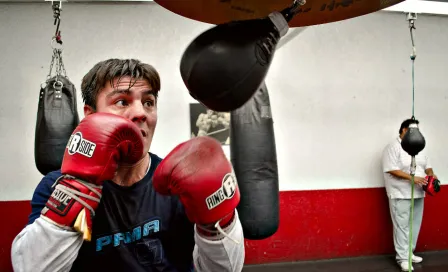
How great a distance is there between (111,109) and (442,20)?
13.8 feet

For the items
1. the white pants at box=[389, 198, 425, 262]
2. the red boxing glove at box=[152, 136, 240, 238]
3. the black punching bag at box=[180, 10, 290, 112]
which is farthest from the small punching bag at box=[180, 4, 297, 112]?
the white pants at box=[389, 198, 425, 262]

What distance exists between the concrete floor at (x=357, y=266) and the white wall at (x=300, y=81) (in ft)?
2.46

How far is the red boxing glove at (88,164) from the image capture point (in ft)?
2.63

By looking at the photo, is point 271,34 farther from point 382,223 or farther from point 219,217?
point 382,223

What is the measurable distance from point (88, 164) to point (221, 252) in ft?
1.27

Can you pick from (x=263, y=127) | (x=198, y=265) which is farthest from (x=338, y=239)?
(x=198, y=265)

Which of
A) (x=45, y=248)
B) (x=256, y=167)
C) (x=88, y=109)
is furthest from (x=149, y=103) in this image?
(x=256, y=167)

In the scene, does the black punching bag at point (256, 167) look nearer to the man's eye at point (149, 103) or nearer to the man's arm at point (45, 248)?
the man's eye at point (149, 103)

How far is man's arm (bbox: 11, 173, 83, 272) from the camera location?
0.78 meters

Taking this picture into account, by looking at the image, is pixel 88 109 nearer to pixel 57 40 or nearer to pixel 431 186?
pixel 57 40

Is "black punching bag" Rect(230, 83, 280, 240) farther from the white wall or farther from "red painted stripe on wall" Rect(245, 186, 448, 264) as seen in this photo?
"red painted stripe on wall" Rect(245, 186, 448, 264)

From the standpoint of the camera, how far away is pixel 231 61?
0.67 meters

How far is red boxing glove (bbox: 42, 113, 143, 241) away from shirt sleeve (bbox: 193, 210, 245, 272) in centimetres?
27

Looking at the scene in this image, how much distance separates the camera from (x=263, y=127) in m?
1.66
